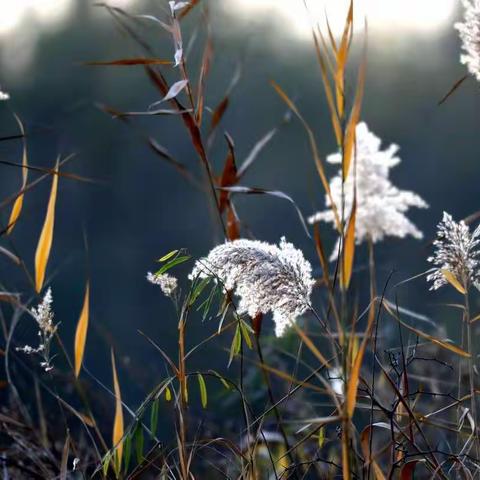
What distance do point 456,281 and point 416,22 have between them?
26.9ft

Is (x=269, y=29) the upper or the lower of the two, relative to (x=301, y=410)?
upper

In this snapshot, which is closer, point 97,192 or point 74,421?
point 74,421

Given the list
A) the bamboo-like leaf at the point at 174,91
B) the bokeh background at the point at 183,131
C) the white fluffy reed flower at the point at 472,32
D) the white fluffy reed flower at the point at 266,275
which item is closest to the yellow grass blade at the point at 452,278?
the white fluffy reed flower at the point at 266,275

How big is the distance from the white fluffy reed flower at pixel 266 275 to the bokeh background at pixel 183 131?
5840 millimetres

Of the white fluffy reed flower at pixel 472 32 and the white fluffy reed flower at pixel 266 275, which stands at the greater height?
the white fluffy reed flower at pixel 472 32

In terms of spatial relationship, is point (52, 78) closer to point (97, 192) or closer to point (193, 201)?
point (97, 192)

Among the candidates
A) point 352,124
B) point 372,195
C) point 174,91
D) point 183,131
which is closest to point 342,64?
point 352,124

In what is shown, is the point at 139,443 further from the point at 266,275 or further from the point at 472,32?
the point at 472,32

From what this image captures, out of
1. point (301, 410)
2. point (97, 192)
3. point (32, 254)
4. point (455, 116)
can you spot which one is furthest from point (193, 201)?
point (301, 410)

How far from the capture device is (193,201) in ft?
26.6

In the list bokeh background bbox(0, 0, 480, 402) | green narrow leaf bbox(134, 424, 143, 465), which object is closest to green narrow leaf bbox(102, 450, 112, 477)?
green narrow leaf bbox(134, 424, 143, 465)

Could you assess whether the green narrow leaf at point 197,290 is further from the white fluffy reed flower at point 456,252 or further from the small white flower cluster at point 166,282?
the white fluffy reed flower at point 456,252

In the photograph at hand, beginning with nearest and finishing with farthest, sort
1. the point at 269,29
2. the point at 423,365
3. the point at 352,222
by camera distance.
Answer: the point at 352,222 < the point at 423,365 < the point at 269,29

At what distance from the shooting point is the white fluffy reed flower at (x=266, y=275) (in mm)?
1244
